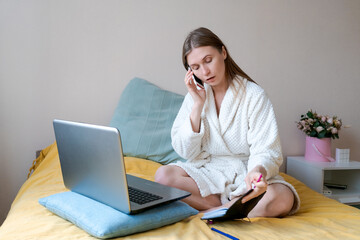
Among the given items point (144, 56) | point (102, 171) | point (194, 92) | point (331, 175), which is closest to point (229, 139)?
point (194, 92)

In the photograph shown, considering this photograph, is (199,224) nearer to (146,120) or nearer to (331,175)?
(146,120)

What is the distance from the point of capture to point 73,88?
2.13 metres

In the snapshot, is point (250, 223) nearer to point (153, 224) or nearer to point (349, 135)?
point (153, 224)

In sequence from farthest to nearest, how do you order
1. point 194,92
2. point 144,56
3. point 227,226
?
point 144,56, point 194,92, point 227,226

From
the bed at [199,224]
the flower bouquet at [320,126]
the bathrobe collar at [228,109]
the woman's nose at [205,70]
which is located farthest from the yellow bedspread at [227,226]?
the flower bouquet at [320,126]

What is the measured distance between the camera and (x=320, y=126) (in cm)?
224

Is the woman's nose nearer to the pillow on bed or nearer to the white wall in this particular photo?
the pillow on bed

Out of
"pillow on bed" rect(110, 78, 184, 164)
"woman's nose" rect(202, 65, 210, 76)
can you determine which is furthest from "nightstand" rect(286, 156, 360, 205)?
"woman's nose" rect(202, 65, 210, 76)

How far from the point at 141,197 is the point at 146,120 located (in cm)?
103

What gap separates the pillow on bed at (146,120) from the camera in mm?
1950

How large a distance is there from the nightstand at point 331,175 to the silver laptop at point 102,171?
4.34 feet

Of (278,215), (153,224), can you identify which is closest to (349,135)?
(278,215)

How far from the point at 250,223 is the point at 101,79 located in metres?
1.42

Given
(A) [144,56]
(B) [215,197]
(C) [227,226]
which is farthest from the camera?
(A) [144,56]
